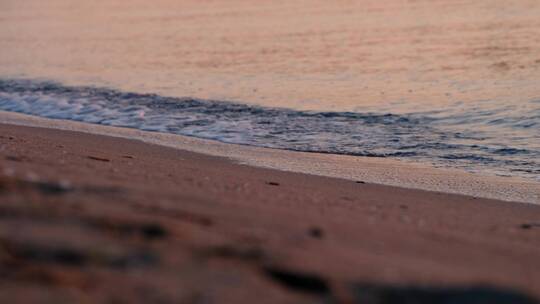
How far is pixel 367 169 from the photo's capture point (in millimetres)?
9477

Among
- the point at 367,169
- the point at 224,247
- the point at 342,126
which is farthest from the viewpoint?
the point at 342,126

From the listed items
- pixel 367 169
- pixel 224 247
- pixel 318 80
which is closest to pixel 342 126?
pixel 367 169

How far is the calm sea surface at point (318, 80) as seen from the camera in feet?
38.7

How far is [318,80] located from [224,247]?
1402 centimetres

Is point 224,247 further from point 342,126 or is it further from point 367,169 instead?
point 342,126

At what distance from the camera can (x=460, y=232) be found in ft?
15.9

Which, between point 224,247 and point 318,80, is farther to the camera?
point 318,80

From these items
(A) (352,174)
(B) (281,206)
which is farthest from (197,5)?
(B) (281,206)

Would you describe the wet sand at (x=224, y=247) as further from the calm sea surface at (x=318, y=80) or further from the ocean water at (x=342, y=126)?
the calm sea surface at (x=318, y=80)

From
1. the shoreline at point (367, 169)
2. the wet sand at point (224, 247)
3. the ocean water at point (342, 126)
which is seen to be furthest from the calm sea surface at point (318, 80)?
the wet sand at point (224, 247)

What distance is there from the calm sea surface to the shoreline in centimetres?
43

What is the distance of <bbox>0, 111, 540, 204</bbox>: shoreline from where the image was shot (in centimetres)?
840

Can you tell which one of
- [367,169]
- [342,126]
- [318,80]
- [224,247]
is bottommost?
[367,169]

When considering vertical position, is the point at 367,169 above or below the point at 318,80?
below
